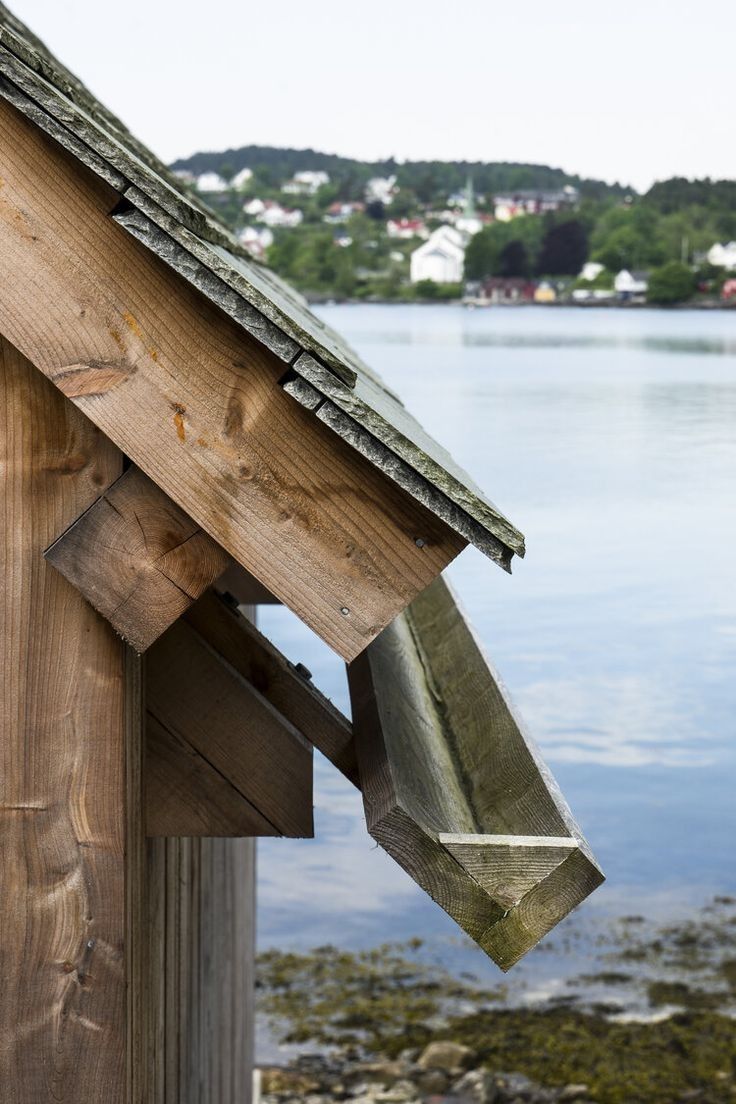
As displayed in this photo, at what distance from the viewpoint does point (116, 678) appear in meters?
2.09

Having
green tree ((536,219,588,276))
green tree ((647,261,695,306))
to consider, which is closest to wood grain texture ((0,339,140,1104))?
green tree ((647,261,695,306))

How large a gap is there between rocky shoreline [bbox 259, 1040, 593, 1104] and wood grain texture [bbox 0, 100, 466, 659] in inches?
370

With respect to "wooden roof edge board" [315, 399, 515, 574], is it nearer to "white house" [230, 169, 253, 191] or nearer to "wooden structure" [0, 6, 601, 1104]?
"wooden structure" [0, 6, 601, 1104]

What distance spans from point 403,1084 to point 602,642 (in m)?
15.6

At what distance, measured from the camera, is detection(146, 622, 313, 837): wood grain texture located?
7.86 feet

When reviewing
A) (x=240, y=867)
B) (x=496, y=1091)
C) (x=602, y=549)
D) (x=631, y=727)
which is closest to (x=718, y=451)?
(x=602, y=549)

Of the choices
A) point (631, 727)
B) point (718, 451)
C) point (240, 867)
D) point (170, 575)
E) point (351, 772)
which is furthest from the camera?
point (718, 451)

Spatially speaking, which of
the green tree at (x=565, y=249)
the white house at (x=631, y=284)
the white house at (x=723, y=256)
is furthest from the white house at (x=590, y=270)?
the white house at (x=723, y=256)

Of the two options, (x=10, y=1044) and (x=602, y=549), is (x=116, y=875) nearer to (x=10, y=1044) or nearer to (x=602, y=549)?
(x=10, y=1044)

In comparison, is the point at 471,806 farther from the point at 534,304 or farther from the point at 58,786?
the point at 534,304

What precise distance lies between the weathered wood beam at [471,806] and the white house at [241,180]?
100624 mm

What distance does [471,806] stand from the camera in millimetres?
2238

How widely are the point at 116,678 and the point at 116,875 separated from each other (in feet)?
0.90

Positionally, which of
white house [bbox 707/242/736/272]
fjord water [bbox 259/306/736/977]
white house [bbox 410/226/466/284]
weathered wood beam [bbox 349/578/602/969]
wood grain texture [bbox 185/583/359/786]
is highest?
white house [bbox 410/226/466/284]
